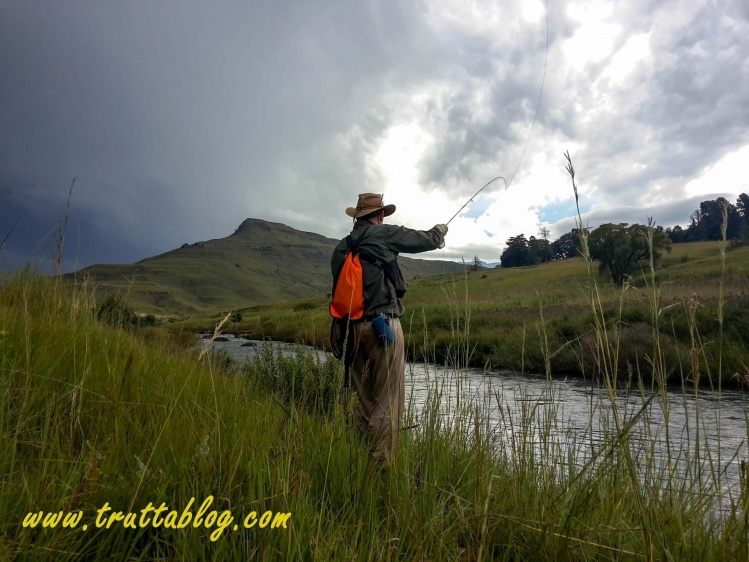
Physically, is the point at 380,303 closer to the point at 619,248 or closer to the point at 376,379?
the point at 376,379

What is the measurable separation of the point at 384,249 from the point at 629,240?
41.9 m

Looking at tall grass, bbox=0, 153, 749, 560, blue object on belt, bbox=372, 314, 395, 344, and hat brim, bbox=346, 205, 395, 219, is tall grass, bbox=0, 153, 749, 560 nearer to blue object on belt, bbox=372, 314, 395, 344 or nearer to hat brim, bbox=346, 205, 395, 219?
blue object on belt, bbox=372, 314, 395, 344

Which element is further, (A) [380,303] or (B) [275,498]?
(A) [380,303]

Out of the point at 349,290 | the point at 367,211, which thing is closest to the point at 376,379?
the point at 349,290

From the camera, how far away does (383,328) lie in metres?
3.65

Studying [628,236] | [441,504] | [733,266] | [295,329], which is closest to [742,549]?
[441,504]

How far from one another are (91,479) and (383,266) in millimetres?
2730

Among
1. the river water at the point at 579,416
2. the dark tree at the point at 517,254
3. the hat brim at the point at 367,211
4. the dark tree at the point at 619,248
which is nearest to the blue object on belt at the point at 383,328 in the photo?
the river water at the point at 579,416

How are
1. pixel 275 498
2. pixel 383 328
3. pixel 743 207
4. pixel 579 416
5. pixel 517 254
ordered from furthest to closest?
pixel 517 254
pixel 743 207
pixel 579 416
pixel 383 328
pixel 275 498

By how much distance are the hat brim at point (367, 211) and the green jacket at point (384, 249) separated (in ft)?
0.70

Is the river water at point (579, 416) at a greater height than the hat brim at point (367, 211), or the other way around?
the hat brim at point (367, 211)

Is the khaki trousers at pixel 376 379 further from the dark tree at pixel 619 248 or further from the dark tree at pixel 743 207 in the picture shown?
the dark tree at pixel 743 207

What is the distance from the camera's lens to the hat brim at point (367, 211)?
13.7 feet

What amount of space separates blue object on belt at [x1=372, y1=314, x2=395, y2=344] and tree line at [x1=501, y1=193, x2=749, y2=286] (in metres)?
1.48
